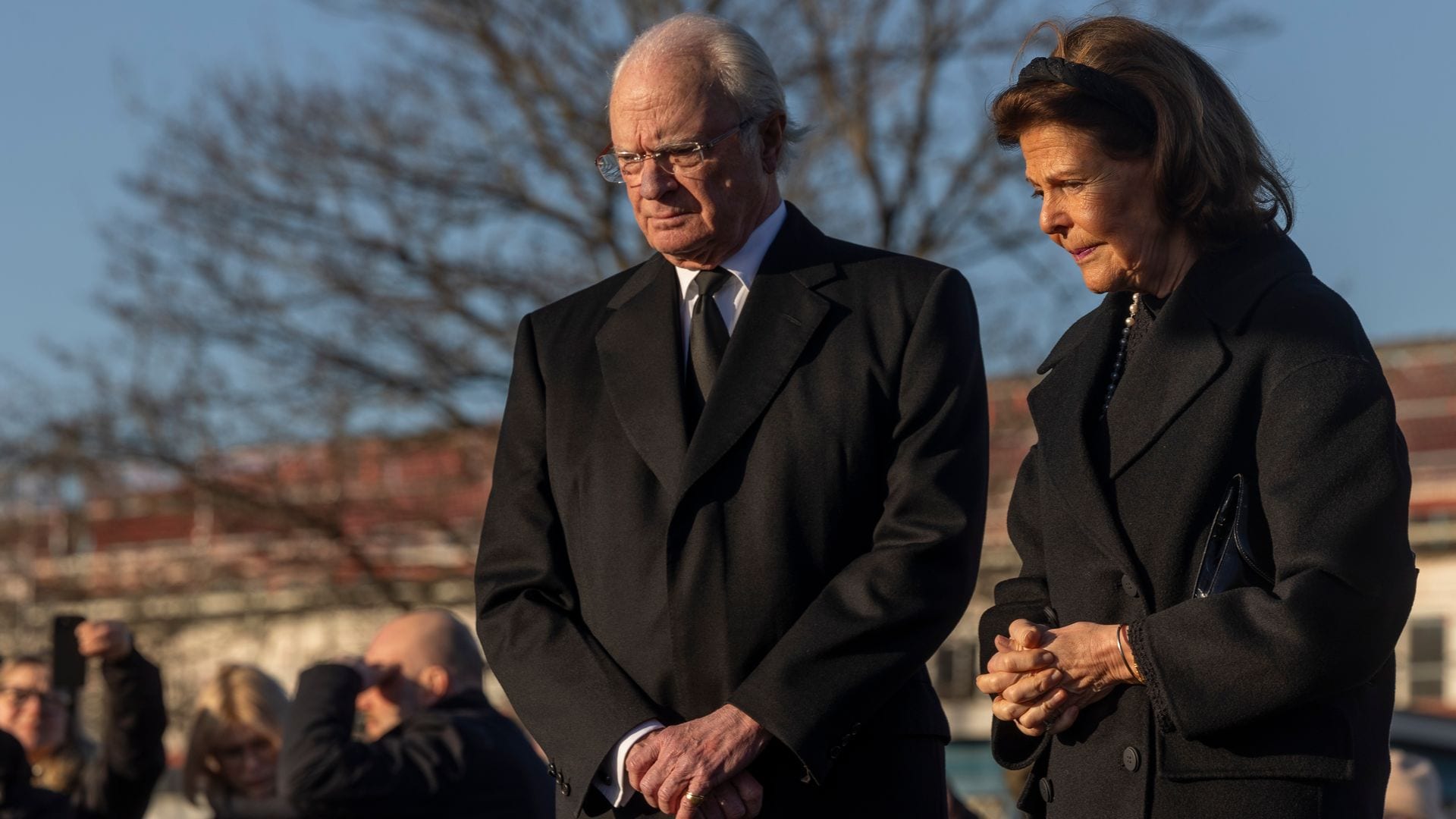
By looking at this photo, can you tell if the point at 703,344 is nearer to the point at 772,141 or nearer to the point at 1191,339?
the point at 772,141

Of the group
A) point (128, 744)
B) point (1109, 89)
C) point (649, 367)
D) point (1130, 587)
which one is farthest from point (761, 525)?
point (128, 744)

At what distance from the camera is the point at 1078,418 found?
324cm

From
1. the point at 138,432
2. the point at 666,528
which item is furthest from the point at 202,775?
the point at 138,432

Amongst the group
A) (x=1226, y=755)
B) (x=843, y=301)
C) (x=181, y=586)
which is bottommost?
(x=181, y=586)

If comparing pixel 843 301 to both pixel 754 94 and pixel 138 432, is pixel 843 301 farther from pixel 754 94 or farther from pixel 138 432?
pixel 138 432

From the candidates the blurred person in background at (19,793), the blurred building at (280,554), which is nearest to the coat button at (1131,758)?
the blurred person in background at (19,793)

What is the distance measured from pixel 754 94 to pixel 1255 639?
143 centimetres

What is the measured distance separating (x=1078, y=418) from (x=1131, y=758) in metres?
0.55

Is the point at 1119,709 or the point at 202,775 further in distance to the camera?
the point at 202,775

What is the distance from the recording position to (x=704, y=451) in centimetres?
346

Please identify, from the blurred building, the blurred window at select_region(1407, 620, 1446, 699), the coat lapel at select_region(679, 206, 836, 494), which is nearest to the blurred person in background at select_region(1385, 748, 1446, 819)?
the coat lapel at select_region(679, 206, 836, 494)

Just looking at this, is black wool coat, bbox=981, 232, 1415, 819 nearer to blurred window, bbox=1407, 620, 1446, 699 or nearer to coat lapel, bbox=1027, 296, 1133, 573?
coat lapel, bbox=1027, 296, 1133, 573

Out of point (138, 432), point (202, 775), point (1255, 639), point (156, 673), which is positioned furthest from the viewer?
point (138, 432)

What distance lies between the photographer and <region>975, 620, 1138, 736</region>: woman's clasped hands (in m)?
3.00
